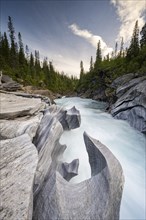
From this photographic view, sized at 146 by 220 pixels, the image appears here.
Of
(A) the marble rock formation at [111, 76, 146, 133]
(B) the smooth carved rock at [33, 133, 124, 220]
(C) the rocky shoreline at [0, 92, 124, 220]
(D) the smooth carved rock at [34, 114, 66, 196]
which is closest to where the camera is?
(C) the rocky shoreline at [0, 92, 124, 220]

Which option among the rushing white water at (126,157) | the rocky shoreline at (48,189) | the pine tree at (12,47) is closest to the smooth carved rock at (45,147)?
the rocky shoreline at (48,189)

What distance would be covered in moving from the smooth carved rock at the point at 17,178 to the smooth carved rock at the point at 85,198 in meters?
0.47

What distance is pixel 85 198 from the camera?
86.0 inches

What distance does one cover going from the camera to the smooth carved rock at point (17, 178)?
1519mm

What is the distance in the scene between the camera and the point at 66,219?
6.18ft

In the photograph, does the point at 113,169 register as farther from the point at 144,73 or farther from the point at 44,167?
the point at 144,73

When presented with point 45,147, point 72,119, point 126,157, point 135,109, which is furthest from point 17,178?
point 135,109

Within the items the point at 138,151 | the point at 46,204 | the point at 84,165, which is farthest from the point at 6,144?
the point at 138,151

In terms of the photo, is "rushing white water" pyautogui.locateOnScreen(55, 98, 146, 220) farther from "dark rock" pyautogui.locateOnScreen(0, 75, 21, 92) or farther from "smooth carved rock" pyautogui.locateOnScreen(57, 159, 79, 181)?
"dark rock" pyautogui.locateOnScreen(0, 75, 21, 92)

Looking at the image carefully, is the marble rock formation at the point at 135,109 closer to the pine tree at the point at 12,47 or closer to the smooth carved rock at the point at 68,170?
the smooth carved rock at the point at 68,170

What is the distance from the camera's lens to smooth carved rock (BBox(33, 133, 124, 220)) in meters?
1.95

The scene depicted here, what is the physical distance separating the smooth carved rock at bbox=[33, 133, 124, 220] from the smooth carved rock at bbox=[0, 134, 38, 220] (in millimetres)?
470

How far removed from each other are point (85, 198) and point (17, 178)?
4.04ft

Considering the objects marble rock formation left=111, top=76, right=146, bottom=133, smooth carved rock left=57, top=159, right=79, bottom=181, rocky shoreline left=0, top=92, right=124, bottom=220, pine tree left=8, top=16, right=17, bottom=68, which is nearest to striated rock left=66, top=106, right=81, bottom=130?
smooth carved rock left=57, top=159, right=79, bottom=181
